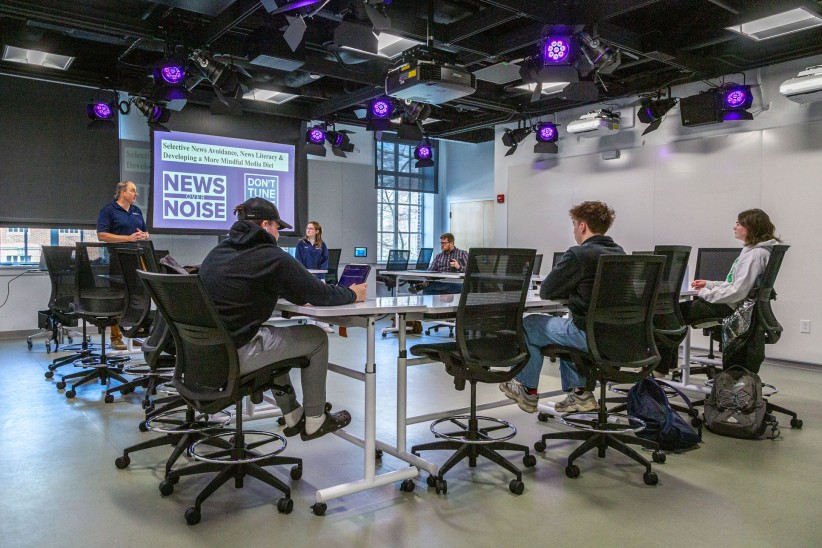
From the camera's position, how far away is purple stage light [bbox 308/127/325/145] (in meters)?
8.88

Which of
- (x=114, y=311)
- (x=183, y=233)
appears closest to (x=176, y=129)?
(x=183, y=233)

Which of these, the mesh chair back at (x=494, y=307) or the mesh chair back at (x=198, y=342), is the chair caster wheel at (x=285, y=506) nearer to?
the mesh chair back at (x=198, y=342)

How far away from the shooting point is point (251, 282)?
2.38 metres

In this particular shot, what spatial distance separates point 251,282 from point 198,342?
313 mm

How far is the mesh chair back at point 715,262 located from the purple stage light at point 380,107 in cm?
430

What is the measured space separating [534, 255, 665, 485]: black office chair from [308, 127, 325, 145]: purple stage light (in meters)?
6.65

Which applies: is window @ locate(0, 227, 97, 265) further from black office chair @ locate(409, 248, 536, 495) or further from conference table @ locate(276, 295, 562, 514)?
black office chair @ locate(409, 248, 536, 495)

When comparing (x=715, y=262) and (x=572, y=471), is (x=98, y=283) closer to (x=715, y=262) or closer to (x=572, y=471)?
(x=572, y=471)

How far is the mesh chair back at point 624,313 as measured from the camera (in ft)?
9.35

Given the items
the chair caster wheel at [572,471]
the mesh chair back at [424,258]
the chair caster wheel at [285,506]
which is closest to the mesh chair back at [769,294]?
the chair caster wheel at [572,471]

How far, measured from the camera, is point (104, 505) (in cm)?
252

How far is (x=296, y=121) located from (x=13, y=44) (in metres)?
3.94

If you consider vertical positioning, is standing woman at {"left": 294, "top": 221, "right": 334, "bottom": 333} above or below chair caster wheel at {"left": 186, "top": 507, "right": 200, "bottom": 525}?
above

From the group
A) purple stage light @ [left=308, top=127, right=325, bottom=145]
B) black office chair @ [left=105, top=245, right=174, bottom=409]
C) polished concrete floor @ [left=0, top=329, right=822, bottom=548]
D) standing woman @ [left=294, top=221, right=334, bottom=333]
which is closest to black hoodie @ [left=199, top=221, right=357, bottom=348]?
polished concrete floor @ [left=0, top=329, right=822, bottom=548]
